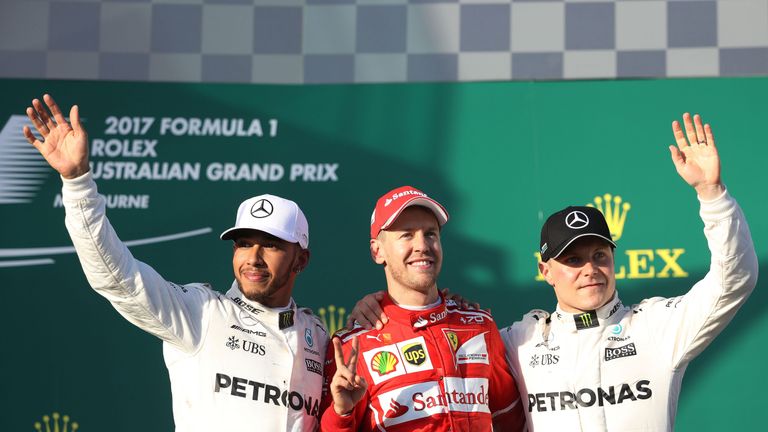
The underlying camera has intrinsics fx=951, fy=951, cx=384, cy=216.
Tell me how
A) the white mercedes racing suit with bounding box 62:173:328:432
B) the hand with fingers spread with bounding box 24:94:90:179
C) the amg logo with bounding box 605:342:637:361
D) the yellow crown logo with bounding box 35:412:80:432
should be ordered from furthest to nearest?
1. the yellow crown logo with bounding box 35:412:80:432
2. the amg logo with bounding box 605:342:637:361
3. the white mercedes racing suit with bounding box 62:173:328:432
4. the hand with fingers spread with bounding box 24:94:90:179

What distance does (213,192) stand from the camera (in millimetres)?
4520

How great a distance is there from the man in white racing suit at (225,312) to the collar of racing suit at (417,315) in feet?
0.90

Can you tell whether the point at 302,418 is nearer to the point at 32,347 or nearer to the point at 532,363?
the point at 532,363

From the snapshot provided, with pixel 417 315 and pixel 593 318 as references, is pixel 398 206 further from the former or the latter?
pixel 593 318

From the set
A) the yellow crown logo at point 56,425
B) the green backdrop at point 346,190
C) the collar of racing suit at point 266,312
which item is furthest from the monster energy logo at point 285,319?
the yellow crown logo at point 56,425

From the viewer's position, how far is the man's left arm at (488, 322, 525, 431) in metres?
3.12

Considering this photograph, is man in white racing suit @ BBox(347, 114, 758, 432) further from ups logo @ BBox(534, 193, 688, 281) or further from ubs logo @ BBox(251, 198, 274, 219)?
ups logo @ BBox(534, 193, 688, 281)

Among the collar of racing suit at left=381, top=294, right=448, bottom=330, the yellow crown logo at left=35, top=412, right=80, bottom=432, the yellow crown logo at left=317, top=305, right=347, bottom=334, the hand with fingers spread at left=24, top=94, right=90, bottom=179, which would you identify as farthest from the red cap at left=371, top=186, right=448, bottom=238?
the yellow crown logo at left=35, top=412, right=80, bottom=432

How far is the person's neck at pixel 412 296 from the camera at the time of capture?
316cm

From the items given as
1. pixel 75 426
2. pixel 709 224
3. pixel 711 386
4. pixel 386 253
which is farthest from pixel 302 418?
pixel 711 386

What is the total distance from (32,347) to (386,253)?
6.76 feet

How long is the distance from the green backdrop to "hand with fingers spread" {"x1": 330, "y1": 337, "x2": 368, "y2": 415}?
162 centimetres

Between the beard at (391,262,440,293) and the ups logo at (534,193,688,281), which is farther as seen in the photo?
the ups logo at (534,193,688,281)

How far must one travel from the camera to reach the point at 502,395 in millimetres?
3123
